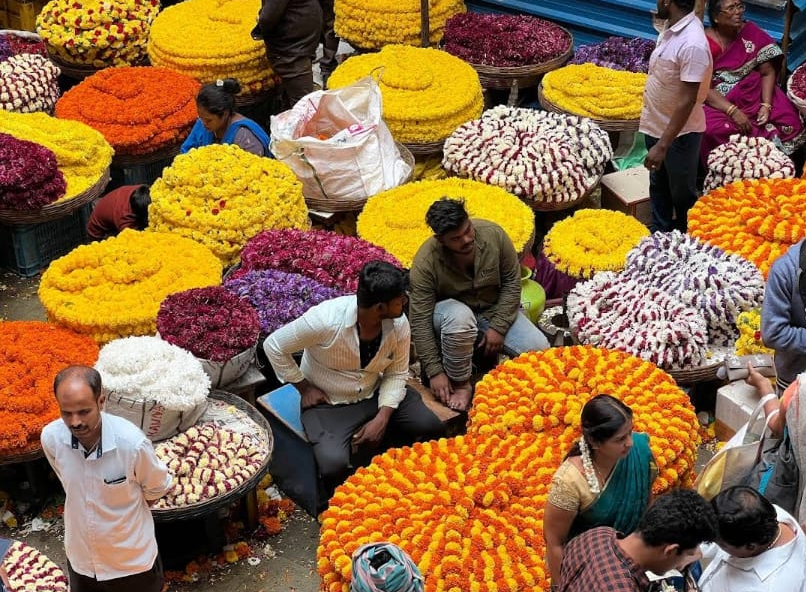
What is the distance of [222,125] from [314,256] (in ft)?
4.08

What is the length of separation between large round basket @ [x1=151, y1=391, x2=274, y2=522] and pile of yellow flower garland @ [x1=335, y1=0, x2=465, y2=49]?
4046 millimetres

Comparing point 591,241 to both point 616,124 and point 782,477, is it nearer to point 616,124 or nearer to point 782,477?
point 616,124

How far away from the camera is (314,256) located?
5754mm

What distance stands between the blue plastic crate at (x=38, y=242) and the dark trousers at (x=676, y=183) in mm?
Answer: 3320

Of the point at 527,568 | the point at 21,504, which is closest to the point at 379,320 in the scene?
the point at 527,568

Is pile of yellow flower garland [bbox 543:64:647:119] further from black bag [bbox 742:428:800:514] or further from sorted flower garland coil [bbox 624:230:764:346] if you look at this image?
black bag [bbox 742:428:800:514]

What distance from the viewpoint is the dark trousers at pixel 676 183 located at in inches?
256

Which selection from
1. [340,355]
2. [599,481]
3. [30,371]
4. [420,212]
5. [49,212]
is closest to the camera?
[599,481]

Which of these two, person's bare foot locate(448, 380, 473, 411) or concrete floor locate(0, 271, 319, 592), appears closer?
concrete floor locate(0, 271, 319, 592)

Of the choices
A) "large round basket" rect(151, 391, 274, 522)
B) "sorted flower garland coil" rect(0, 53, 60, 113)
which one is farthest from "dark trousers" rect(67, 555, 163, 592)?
"sorted flower garland coil" rect(0, 53, 60, 113)

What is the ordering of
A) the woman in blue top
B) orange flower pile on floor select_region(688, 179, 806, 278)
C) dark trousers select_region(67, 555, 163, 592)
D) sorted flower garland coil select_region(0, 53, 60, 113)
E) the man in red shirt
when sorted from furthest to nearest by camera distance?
1. sorted flower garland coil select_region(0, 53, 60, 113)
2. the woman in blue top
3. the man in red shirt
4. orange flower pile on floor select_region(688, 179, 806, 278)
5. dark trousers select_region(67, 555, 163, 592)

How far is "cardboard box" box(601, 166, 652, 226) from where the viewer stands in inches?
276

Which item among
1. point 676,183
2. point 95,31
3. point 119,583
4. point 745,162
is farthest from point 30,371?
point 745,162

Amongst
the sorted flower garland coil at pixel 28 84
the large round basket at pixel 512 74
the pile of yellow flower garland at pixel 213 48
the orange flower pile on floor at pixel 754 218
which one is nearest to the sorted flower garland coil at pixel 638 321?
the orange flower pile on floor at pixel 754 218
